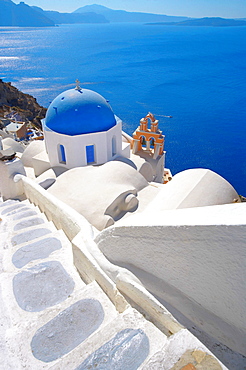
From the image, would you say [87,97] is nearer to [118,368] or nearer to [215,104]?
[118,368]

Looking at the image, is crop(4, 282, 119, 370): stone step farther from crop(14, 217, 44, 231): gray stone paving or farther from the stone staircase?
crop(14, 217, 44, 231): gray stone paving

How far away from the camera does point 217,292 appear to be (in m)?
2.82

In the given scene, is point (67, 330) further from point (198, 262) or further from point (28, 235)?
point (28, 235)

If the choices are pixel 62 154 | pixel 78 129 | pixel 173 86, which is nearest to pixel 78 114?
pixel 78 129

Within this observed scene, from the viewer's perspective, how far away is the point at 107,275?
12.5 feet

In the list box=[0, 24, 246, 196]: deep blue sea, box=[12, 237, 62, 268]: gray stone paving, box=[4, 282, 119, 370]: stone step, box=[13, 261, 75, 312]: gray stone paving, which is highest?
box=[4, 282, 119, 370]: stone step

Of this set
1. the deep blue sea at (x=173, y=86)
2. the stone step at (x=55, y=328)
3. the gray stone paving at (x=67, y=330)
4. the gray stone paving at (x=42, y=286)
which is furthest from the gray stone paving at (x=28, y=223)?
the deep blue sea at (x=173, y=86)

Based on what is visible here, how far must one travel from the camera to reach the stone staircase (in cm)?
259

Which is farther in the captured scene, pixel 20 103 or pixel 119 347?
pixel 20 103

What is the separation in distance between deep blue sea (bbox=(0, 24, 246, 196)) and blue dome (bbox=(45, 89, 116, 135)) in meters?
19.2

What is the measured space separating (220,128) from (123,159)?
3179 centimetres

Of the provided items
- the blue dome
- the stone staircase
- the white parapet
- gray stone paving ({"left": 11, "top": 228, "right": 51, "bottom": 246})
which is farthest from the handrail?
the blue dome

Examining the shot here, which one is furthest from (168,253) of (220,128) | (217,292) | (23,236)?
(220,128)

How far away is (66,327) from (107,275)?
854mm
